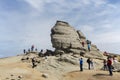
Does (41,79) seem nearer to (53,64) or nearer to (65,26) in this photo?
(53,64)

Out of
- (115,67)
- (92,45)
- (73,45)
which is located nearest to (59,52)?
(73,45)

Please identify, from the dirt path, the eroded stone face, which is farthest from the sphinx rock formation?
the dirt path

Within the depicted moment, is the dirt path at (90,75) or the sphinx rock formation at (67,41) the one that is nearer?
the dirt path at (90,75)

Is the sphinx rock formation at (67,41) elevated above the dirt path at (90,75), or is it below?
above

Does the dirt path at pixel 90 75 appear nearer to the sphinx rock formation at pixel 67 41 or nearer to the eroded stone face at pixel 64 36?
the sphinx rock formation at pixel 67 41

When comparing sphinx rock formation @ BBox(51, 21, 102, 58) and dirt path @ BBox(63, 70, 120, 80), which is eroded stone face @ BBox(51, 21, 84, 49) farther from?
dirt path @ BBox(63, 70, 120, 80)

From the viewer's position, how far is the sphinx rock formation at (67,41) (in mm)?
57562

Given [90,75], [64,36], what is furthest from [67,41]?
[90,75]

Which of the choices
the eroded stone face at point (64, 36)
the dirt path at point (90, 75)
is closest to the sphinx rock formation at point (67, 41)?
the eroded stone face at point (64, 36)

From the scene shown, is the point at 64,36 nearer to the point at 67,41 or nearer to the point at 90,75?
the point at 67,41

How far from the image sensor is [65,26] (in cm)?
6103

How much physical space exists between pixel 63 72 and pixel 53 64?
3198 mm

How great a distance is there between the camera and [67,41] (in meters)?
57.9

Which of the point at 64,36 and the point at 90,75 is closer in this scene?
the point at 90,75
